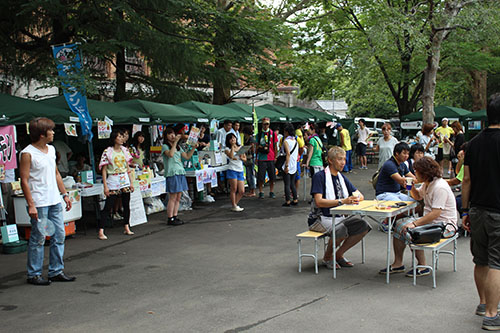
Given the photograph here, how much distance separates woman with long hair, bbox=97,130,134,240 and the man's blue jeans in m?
2.44

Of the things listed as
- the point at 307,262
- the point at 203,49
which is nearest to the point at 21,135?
the point at 203,49

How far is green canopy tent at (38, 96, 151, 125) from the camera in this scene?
997 cm

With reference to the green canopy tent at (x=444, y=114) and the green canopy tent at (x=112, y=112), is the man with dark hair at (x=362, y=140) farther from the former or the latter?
the green canopy tent at (x=112, y=112)

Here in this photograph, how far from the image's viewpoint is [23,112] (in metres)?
8.26

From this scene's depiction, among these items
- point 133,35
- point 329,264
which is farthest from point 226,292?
point 133,35

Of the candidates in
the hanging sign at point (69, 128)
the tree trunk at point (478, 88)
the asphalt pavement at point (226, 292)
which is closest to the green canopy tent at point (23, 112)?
the hanging sign at point (69, 128)

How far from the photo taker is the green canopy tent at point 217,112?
1322 centimetres

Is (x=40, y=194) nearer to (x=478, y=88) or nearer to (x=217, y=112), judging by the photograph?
(x=217, y=112)

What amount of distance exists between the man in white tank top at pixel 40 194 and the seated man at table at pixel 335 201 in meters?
3.10

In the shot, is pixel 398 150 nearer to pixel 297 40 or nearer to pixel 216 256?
pixel 216 256

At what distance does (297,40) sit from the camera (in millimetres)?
24797

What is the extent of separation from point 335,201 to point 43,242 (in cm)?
349

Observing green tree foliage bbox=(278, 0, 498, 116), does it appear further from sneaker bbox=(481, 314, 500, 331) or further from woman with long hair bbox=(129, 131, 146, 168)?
sneaker bbox=(481, 314, 500, 331)

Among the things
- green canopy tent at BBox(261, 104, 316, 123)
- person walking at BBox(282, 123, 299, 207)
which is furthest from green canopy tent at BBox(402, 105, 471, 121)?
person walking at BBox(282, 123, 299, 207)
